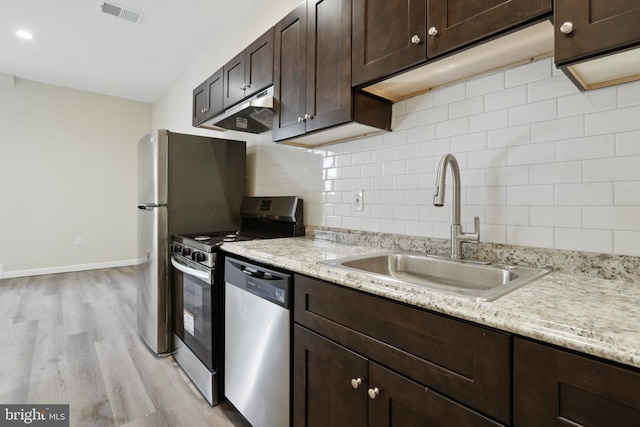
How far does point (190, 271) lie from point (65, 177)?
424 cm

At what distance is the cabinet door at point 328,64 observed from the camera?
142 centimetres

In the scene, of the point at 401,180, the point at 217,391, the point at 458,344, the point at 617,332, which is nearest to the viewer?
the point at 617,332

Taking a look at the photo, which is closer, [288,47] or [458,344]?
[458,344]

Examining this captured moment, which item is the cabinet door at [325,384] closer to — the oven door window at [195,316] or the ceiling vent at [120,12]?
the oven door window at [195,316]

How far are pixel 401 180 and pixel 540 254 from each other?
2.24ft

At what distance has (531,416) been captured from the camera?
63 centimetres

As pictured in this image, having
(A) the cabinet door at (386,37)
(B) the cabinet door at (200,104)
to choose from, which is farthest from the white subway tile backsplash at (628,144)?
(B) the cabinet door at (200,104)

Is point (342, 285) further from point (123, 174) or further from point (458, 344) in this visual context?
point (123, 174)

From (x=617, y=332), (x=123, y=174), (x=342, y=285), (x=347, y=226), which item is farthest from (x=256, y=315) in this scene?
(x=123, y=174)

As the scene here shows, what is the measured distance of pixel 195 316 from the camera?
1937 mm

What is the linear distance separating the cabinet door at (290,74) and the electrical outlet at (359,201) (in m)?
0.47

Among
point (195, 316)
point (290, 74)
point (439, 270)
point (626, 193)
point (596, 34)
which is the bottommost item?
point (195, 316)

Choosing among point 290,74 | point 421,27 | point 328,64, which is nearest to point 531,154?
point 421,27

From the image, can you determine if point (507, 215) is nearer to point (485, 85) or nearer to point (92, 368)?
point (485, 85)
